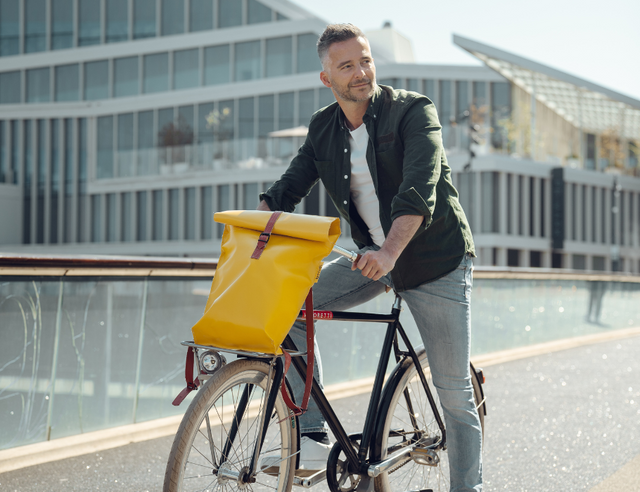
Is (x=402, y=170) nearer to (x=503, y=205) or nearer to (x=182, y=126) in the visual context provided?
(x=503, y=205)

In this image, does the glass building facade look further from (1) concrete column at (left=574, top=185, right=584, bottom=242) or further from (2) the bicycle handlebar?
(2) the bicycle handlebar

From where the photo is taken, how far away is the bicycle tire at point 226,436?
7.79 feet

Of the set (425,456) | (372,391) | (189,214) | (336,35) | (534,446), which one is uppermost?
(336,35)

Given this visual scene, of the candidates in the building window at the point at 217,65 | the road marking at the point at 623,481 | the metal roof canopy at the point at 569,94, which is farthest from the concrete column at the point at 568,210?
the road marking at the point at 623,481

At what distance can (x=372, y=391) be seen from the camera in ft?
10.6

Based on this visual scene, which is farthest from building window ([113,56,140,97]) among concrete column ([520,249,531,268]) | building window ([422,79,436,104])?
concrete column ([520,249,531,268])

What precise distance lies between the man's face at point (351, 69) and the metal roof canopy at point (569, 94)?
3773 cm

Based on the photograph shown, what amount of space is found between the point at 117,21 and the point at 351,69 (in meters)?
A: 47.5

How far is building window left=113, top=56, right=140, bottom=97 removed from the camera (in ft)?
151

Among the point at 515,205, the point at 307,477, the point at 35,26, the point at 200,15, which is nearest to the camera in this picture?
the point at 307,477

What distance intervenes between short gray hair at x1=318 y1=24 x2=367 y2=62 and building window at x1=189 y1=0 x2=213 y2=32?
44.0 m

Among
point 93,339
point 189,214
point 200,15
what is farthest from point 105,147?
point 93,339

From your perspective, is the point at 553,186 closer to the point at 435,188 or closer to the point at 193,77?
the point at 193,77

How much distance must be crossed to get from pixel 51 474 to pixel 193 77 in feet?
140
